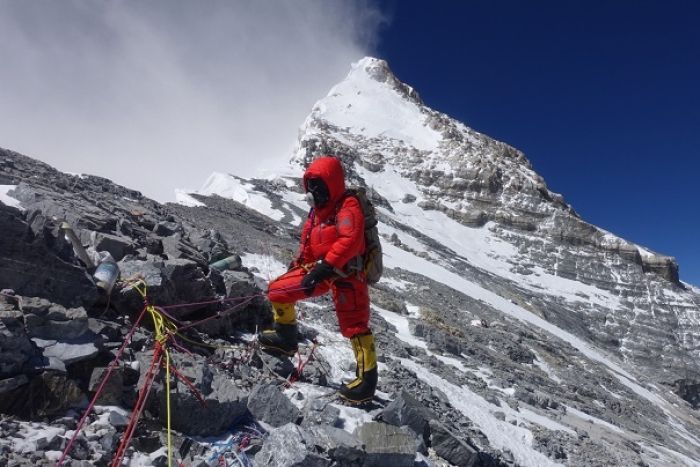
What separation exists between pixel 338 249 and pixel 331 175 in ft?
2.63

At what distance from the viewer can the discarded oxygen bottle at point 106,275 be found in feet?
14.0

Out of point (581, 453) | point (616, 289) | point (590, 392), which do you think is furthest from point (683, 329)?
point (581, 453)

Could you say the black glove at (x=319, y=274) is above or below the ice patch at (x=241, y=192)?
below

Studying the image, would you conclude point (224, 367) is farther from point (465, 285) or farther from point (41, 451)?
point (465, 285)

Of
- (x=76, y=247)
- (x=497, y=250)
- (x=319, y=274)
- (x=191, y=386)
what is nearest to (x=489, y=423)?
(x=319, y=274)

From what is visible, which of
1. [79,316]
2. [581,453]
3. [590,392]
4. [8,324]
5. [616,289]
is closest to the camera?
[8,324]

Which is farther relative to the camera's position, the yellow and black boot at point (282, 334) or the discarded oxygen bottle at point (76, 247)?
the yellow and black boot at point (282, 334)

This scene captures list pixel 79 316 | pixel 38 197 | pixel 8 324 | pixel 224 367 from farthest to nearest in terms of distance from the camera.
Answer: pixel 38 197 < pixel 224 367 < pixel 79 316 < pixel 8 324

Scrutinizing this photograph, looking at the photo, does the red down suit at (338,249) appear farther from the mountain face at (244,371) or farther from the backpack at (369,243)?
the mountain face at (244,371)

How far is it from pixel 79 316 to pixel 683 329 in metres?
83.6

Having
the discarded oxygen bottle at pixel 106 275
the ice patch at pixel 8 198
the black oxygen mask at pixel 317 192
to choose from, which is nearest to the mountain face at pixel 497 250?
the black oxygen mask at pixel 317 192

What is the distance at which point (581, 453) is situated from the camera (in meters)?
7.59

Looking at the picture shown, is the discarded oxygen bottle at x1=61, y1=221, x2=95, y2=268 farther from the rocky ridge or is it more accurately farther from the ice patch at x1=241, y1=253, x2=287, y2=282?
the rocky ridge

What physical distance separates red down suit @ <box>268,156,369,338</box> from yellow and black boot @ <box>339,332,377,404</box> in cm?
11
